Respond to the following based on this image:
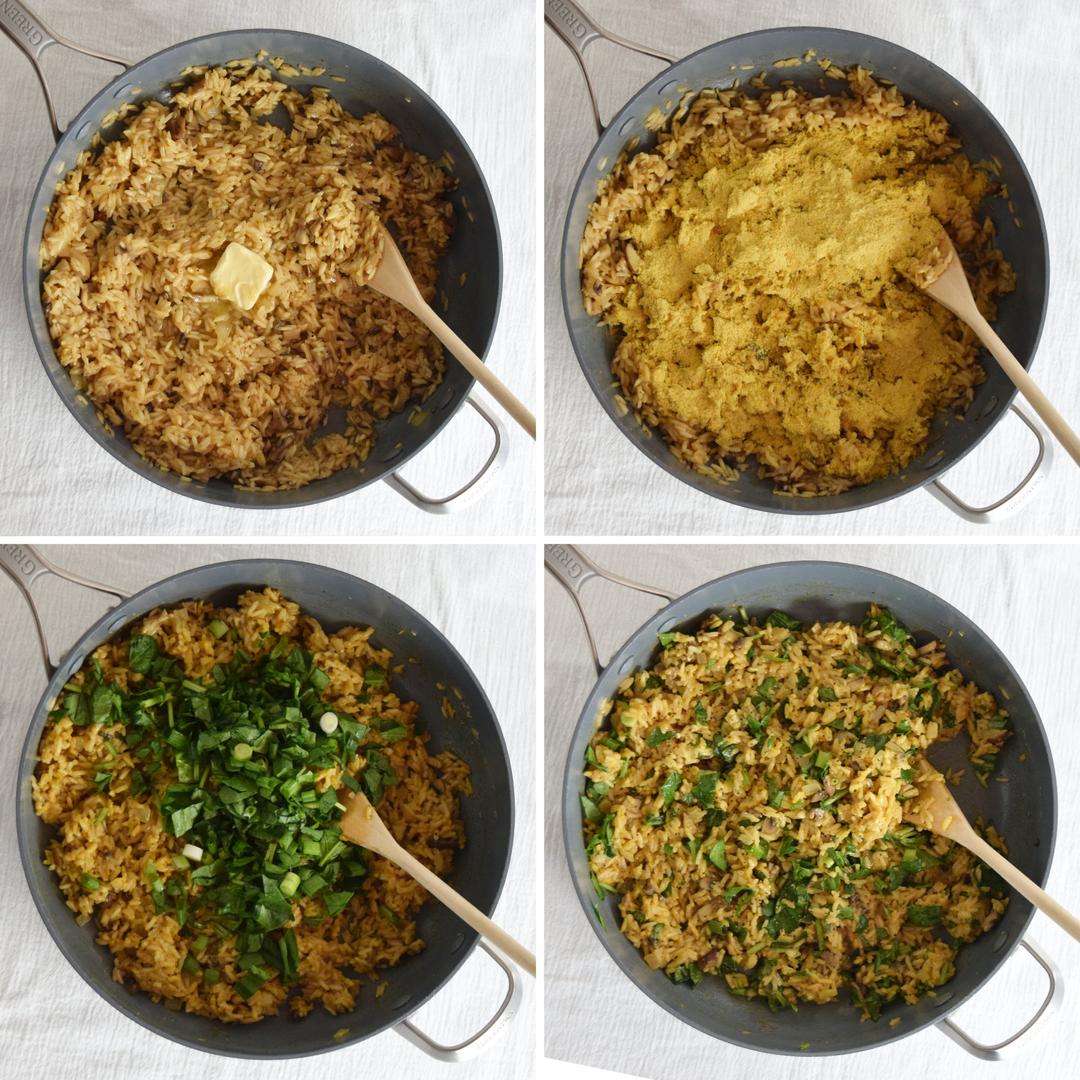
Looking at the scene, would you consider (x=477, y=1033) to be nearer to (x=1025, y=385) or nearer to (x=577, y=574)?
(x=577, y=574)

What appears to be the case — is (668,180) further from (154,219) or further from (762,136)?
(154,219)

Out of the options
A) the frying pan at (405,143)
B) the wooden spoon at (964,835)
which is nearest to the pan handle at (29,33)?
the frying pan at (405,143)

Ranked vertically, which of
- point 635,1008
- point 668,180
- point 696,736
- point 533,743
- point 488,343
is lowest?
point 635,1008

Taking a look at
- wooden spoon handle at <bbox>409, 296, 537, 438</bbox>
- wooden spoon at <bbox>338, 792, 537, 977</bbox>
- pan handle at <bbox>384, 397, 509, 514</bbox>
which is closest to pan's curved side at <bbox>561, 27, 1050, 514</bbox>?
wooden spoon handle at <bbox>409, 296, 537, 438</bbox>

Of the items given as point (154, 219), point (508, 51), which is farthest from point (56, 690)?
point (508, 51)

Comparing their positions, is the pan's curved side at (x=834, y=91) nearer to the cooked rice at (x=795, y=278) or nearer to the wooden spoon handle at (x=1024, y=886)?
the cooked rice at (x=795, y=278)

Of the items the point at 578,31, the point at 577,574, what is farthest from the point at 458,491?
the point at 578,31
